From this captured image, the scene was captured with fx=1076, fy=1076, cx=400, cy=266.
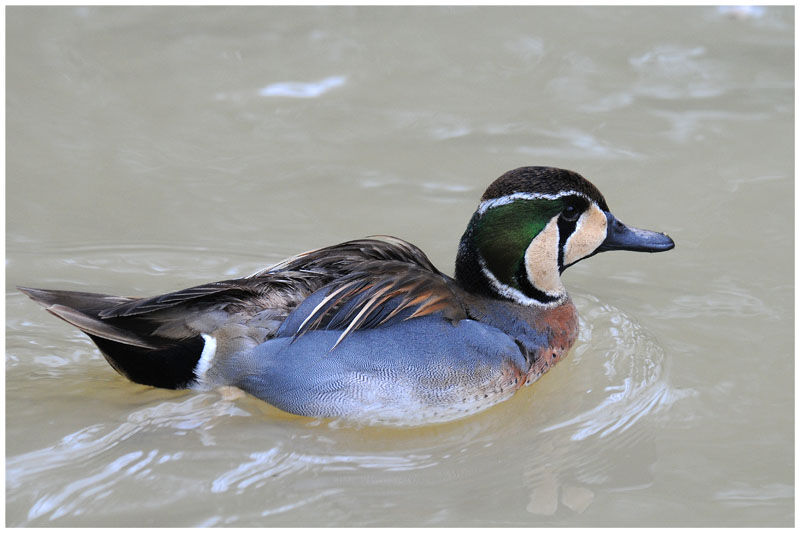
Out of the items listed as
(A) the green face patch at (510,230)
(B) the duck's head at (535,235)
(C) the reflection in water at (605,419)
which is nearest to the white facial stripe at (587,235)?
(B) the duck's head at (535,235)

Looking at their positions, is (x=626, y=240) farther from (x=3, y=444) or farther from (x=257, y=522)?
(x=3, y=444)

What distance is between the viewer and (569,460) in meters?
4.99

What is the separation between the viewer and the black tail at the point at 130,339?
4855mm

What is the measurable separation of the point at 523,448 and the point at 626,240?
47.6 inches

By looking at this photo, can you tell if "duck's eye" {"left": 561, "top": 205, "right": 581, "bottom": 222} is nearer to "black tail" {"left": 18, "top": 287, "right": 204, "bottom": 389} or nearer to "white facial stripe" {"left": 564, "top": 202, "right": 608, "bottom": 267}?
"white facial stripe" {"left": 564, "top": 202, "right": 608, "bottom": 267}

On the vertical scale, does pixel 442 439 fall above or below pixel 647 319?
below

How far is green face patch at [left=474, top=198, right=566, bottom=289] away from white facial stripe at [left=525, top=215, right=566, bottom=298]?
1.3 inches

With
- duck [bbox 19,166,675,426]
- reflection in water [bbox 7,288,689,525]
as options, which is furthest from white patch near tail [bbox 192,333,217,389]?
reflection in water [bbox 7,288,689,525]

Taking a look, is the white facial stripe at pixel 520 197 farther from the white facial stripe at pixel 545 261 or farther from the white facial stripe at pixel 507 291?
the white facial stripe at pixel 507 291

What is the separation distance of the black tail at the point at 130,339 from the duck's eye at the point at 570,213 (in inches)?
72.1

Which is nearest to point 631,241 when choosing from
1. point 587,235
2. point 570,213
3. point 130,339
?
point 587,235

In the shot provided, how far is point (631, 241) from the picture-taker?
17.9 ft

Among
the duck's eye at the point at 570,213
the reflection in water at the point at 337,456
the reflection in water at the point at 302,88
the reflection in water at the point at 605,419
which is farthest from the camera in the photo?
the reflection in water at the point at 302,88

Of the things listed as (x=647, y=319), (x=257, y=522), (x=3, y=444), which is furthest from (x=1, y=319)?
(x=647, y=319)
